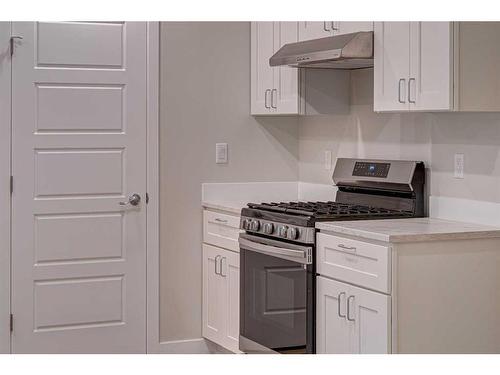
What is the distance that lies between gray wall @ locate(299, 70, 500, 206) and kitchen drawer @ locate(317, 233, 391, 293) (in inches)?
23.3

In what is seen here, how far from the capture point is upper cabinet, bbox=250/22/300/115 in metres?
4.13

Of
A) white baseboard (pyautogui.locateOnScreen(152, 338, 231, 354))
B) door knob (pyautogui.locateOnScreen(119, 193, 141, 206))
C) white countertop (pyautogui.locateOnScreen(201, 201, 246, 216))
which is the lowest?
white baseboard (pyautogui.locateOnScreen(152, 338, 231, 354))

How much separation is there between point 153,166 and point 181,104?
1.26 ft

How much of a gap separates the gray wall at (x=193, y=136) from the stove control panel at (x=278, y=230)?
615mm

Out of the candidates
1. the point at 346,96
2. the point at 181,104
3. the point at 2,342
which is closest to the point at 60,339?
the point at 2,342

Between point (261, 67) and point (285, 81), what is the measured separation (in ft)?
0.99

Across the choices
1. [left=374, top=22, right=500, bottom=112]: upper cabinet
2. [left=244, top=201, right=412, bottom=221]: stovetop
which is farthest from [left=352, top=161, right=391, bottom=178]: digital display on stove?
[left=374, top=22, right=500, bottom=112]: upper cabinet

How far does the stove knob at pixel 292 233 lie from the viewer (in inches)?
137

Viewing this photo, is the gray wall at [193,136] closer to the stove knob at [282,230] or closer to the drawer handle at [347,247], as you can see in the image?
the stove knob at [282,230]

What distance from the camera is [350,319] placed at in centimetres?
321

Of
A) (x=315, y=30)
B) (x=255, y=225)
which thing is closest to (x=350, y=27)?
(x=315, y=30)

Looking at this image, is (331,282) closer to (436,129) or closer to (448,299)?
(448,299)

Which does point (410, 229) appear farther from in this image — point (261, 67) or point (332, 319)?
point (261, 67)

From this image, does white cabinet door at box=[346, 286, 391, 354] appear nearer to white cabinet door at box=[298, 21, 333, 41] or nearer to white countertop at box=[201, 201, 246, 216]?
white countertop at box=[201, 201, 246, 216]
